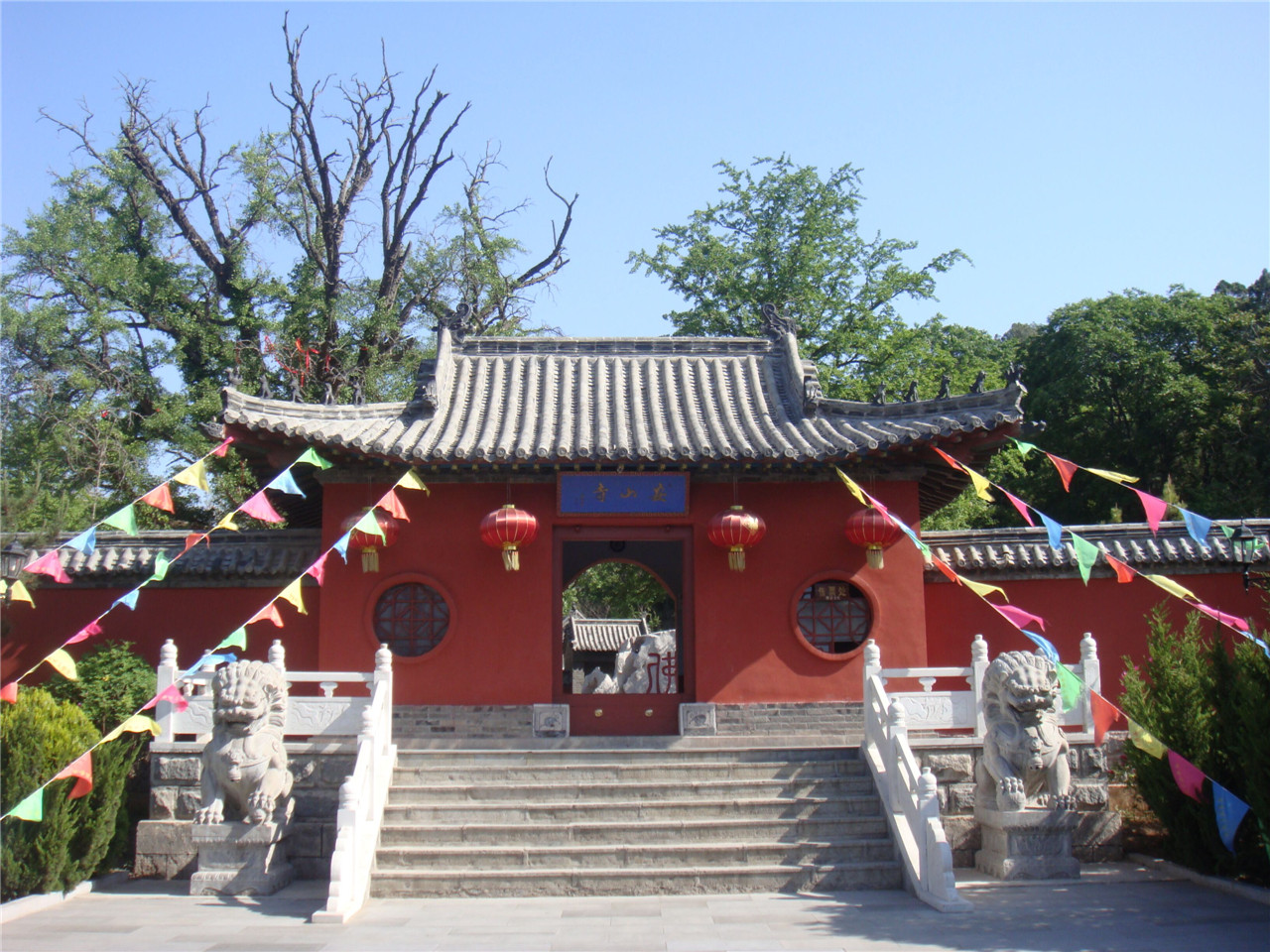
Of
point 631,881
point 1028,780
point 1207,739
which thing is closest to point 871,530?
point 1028,780

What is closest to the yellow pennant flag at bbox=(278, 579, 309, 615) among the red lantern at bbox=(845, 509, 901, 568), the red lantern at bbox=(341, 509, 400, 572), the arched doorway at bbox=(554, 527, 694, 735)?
the red lantern at bbox=(341, 509, 400, 572)

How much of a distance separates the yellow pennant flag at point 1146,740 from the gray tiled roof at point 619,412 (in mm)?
2704

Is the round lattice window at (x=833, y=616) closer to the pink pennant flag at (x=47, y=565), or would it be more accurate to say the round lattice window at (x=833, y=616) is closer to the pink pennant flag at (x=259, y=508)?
the pink pennant flag at (x=259, y=508)

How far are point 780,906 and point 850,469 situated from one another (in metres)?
4.16

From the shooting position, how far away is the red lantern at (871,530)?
885 cm

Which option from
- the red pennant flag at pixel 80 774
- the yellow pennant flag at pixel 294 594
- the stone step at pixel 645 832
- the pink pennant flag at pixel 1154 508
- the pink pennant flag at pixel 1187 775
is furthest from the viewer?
the yellow pennant flag at pixel 294 594

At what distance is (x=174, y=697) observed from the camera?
765 centimetres

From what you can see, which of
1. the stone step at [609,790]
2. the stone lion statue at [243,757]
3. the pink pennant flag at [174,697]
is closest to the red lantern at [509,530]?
the stone step at [609,790]

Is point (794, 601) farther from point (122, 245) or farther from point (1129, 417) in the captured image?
point (1129, 417)

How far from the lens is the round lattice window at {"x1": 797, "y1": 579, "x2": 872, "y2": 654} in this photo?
30.5 feet

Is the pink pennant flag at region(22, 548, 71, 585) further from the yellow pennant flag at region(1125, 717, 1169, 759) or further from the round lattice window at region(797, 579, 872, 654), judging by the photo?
the yellow pennant flag at region(1125, 717, 1169, 759)

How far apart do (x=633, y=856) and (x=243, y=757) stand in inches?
104

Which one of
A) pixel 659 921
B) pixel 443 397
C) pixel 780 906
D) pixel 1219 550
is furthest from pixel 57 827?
pixel 1219 550

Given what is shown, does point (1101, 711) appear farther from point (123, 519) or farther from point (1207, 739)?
point (123, 519)
